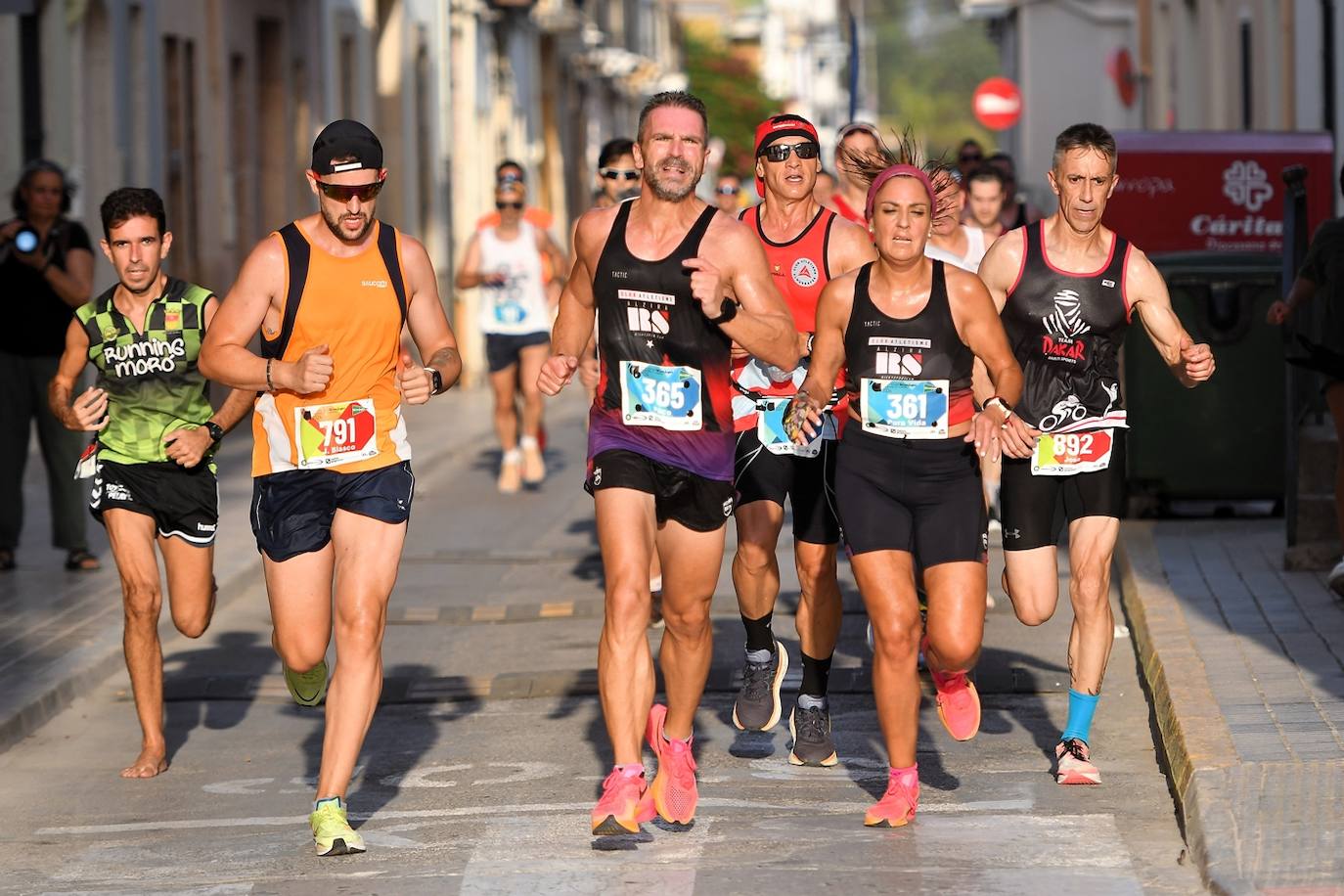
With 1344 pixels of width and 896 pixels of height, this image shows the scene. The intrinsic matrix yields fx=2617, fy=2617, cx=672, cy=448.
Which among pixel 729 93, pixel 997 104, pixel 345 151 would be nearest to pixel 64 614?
pixel 345 151

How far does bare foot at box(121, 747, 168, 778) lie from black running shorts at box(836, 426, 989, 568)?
2529mm

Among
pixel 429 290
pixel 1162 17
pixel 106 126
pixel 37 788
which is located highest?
pixel 1162 17

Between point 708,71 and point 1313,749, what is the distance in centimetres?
7060

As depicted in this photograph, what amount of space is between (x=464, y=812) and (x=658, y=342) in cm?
154

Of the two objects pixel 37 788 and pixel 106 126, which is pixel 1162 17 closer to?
pixel 106 126

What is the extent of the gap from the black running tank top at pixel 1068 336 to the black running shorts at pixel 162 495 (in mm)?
2668

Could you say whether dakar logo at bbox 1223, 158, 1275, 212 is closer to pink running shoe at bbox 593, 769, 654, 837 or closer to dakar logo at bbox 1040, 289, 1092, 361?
dakar logo at bbox 1040, 289, 1092, 361

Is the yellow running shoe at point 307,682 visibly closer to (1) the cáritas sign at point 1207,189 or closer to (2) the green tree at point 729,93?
(1) the cáritas sign at point 1207,189

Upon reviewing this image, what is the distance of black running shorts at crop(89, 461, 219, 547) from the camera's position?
27.9 feet

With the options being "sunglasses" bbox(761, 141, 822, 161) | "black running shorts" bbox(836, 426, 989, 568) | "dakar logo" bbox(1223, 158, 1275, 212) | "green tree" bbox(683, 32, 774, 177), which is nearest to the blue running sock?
"black running shorts" bbox(836, 426, 989, 568)

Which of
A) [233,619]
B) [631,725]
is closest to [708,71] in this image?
[233,619]

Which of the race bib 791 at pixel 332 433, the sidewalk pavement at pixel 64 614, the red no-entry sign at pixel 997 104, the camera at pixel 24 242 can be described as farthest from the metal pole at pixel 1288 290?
the red no-entry sign at pixel 997 104

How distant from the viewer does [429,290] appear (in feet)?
24.4

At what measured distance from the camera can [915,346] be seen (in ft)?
24.3
